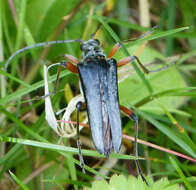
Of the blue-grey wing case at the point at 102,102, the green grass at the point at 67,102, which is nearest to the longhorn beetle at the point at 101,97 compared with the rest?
the blue-grey wing case at the point at 102,102

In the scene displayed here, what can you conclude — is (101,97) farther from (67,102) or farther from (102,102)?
(67,102)

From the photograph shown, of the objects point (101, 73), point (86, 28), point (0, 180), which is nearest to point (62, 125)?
point (101, 73)

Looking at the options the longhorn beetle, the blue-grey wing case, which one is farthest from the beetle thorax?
the blue-grey wing case

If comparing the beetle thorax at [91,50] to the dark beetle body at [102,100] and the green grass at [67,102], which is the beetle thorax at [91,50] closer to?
the dark beetle body at [102,100]

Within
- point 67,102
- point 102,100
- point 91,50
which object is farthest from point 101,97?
point 67,102

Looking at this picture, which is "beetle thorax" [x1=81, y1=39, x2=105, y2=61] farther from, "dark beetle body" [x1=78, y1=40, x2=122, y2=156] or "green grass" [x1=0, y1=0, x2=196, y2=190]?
"green grass" [x1=0, y1=0, x2=196, y2=190]

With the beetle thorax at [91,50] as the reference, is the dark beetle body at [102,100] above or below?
below

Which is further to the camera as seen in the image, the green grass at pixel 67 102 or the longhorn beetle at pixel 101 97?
the green grass at pixel 67 102
